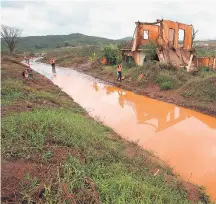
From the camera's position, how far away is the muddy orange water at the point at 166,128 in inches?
234

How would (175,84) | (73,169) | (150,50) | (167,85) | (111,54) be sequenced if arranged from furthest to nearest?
1. (111,54)
2. (150,50)
3. (175,84)
4. (167,85)
5. (73,169)

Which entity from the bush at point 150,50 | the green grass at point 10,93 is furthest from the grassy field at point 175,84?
the green grass at point 10,93

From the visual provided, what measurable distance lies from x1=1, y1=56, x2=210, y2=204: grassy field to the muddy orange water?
68 centimetres

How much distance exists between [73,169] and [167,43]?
14.8 m

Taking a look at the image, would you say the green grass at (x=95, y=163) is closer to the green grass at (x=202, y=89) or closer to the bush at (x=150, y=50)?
the green grass at (x=202, y=89)

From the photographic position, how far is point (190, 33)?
1845cm

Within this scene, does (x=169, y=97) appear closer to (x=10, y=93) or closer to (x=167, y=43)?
(x=167, y=43)

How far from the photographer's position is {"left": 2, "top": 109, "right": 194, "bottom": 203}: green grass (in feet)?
12.6

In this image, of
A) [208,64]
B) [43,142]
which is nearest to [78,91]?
[208,64]

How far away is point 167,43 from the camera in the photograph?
17203mm

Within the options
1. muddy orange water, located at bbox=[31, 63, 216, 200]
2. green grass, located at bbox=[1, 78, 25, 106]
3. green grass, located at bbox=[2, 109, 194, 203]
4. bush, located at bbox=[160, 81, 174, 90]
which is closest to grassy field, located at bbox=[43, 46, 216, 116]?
bush, located at bbox=[160, 81, 174, 90]

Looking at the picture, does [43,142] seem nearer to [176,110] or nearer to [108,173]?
[108,173]

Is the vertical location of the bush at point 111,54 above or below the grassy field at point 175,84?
above

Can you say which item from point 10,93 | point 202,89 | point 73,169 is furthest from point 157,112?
point 73,169
